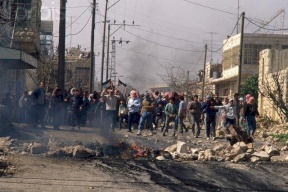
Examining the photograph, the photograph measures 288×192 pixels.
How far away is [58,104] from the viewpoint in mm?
22078

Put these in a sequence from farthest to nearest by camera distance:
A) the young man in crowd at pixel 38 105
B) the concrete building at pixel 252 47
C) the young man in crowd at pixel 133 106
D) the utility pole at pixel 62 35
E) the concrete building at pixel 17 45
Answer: the concrete building at pixel 252 47
the young man in crowd at pixel 133 106
the utility pole at pixel 62 35
the concrete building at pixel 17 45
the young man in crowd at pixel 38 105

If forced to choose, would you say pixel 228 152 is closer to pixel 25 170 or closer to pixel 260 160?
pixel 260 160

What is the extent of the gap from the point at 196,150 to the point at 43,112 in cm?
650

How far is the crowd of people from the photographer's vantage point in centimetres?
2138

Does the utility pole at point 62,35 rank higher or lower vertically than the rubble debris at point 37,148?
higher

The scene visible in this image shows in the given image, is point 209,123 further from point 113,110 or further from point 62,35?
point 62,35

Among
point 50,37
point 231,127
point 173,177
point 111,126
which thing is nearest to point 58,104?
point 111,126

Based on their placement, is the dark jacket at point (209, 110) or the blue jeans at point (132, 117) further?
the blue jeans at point (132, 117)

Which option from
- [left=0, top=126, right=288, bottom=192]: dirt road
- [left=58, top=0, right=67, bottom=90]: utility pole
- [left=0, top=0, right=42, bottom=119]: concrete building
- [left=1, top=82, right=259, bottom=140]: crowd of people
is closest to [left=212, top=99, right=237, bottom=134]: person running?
[left=1, top=82, right=259, bottom=140]: crowd of people

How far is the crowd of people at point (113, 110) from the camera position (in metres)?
21.4

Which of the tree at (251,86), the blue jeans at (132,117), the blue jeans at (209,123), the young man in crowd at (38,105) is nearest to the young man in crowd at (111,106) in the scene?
the blue jeans at (132,117)

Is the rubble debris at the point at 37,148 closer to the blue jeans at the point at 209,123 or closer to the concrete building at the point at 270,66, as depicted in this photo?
the blue jeans at the point at 209,123

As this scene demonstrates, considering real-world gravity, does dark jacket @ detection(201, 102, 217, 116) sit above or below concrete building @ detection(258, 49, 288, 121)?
below

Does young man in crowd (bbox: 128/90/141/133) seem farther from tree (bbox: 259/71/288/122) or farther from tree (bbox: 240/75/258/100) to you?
tree (bbox: 240/75/258/100)
